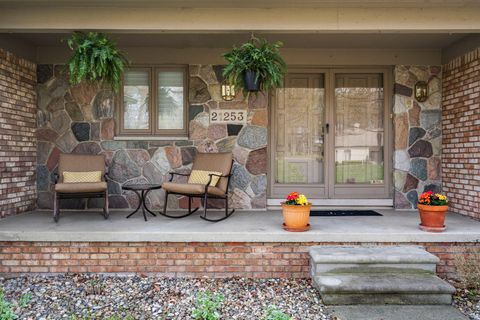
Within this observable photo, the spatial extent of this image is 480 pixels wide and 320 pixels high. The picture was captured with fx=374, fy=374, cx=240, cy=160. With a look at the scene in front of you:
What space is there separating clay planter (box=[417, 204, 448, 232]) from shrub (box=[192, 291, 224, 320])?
2.14 m

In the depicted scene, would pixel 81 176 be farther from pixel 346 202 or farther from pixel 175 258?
pixel 346 202

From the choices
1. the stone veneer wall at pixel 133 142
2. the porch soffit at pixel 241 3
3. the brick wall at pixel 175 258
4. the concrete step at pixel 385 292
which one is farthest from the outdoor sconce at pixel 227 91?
the concrete step at pixel 385 292

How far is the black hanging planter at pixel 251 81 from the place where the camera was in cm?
376

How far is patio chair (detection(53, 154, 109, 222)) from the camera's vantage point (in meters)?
4.06

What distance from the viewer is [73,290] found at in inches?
129

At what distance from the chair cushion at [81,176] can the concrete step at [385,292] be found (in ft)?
9.59

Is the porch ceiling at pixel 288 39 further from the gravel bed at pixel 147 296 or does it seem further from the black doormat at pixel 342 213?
the gravel bed at pixel 147 296

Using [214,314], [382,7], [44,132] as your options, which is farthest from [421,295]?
[44,132]

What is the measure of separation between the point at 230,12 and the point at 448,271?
3256 mm

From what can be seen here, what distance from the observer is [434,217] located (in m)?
3.64

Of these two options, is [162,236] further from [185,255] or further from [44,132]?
[44,132]

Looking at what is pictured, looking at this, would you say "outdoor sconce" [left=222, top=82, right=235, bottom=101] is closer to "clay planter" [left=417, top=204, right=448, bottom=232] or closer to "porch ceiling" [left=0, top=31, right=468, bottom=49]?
"porch ceiling" [left=0, top=31, right=468, bottom=49]

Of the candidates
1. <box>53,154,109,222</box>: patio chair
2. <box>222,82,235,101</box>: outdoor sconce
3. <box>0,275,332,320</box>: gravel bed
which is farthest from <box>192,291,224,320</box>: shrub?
<box>222,82,235,101</box>: outdoor sconce

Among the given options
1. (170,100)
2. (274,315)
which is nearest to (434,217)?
(274,315)
